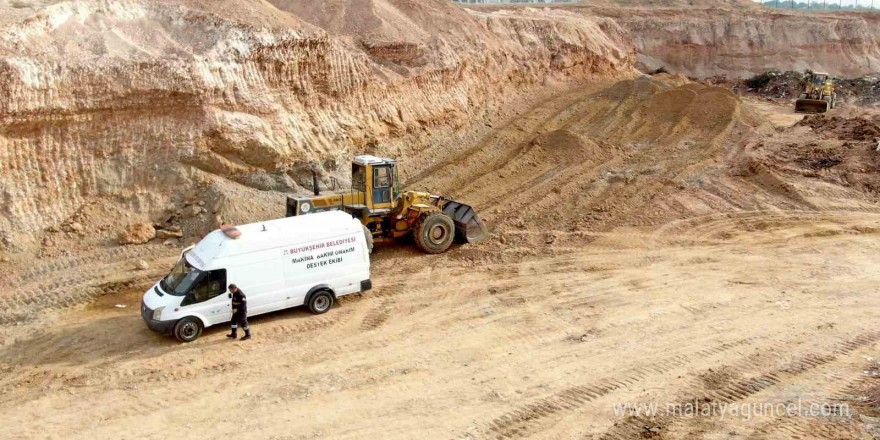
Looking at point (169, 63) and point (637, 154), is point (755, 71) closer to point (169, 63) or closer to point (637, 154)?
point (637, 154)

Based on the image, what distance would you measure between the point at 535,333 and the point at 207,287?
5.69 metres

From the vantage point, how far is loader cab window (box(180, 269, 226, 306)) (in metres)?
11.1

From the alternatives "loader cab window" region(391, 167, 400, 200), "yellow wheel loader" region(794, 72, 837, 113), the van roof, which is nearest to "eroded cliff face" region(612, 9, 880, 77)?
"yellow wheel loader" region(794, 72, 837, 113)

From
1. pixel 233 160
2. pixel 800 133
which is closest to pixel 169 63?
pixel 233 160

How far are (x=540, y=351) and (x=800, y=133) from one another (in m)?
19.4

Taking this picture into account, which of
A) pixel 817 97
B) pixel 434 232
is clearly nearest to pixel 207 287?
pixel 434 232

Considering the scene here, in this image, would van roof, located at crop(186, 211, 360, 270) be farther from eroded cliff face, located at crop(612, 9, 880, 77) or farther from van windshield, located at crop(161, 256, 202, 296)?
eroded cliff face, located at crop(612, 9, 880, 77)

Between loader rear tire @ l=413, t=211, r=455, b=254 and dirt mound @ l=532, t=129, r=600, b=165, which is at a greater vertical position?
dirt mound @ l=532, t=129, r=600, b=165

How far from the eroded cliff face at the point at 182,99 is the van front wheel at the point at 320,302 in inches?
245

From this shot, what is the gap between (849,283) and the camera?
13.1m

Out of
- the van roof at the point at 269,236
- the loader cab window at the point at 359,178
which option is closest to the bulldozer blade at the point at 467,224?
the loader cab window at the point at 359,178

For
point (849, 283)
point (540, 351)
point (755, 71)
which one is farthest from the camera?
point (755, 71)

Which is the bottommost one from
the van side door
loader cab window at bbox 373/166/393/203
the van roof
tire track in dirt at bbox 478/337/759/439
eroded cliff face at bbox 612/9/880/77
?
tire track in dirt at bbox 478/337/759/439

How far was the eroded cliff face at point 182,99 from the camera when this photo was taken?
1475cm
